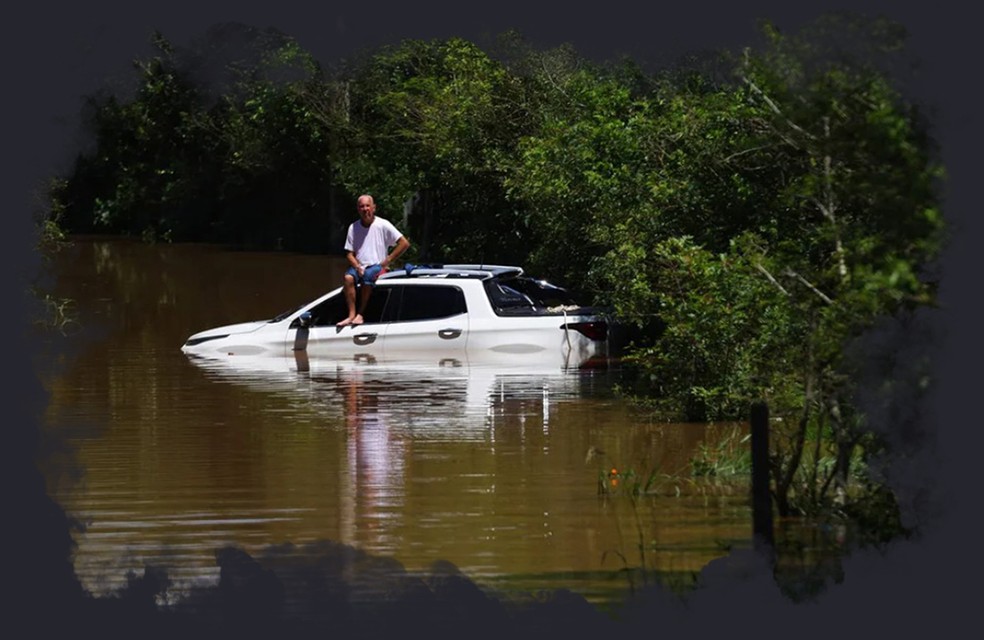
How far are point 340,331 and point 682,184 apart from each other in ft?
14.3

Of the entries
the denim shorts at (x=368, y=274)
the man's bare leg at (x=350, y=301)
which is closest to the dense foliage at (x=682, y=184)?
the denim shorts at (x=368, y=274)

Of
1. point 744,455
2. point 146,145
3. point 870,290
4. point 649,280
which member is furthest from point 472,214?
point 146,145

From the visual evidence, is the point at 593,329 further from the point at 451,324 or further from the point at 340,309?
the point at 340,309

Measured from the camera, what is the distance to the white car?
19266 millimetres

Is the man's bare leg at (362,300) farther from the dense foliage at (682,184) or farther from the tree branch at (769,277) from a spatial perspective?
the tree branch at (769,277)

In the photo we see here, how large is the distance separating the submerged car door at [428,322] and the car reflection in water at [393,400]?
0.14 meters

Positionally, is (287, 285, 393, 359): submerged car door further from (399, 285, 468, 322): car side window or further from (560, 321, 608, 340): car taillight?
(560, 321, 608, 340): car taillight

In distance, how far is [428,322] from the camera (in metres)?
19.8

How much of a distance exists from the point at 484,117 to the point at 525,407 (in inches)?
408

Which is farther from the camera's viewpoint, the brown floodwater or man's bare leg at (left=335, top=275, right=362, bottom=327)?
man's bare leg at (left=335, top=275, right=362, bottom=327)

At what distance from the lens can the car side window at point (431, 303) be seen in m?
19.7

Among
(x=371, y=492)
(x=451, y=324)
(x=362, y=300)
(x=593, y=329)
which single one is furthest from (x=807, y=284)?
(x=362, y=300)

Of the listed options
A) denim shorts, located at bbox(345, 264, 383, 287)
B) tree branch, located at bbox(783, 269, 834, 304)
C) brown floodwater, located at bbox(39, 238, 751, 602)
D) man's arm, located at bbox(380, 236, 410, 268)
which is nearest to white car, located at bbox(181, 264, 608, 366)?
denim shorts, located at bbox(345, 264, 383, 287)

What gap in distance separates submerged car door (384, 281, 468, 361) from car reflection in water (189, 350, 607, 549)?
14cm
